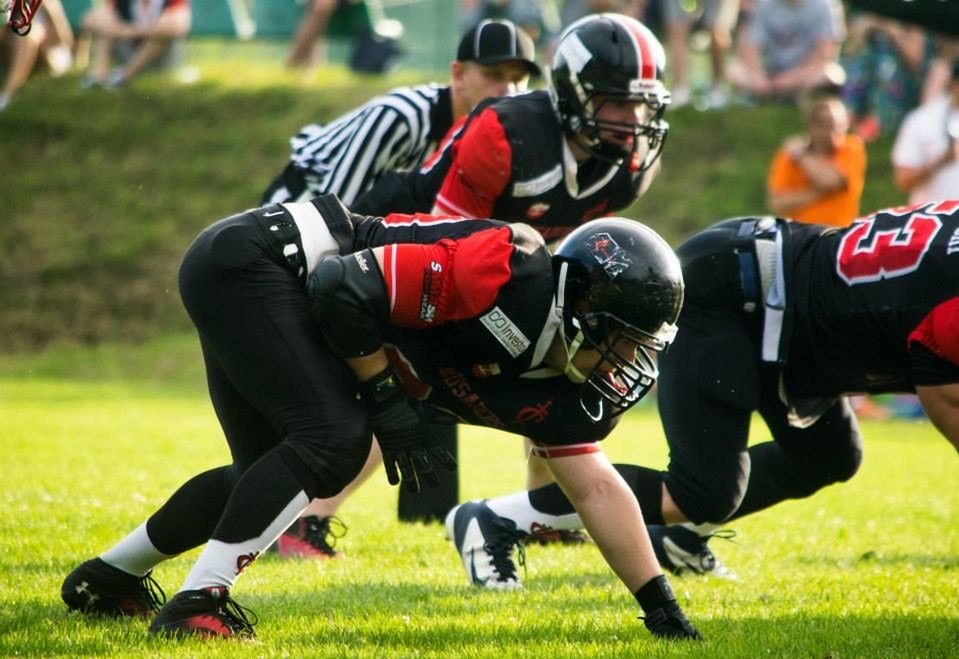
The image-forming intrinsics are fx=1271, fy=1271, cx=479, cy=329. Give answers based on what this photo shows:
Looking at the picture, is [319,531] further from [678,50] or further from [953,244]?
[678,50]

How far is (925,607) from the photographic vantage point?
4402 millimetres

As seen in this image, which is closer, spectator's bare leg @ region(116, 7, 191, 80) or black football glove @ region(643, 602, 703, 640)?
black football glove @ region(643, 602, 703, 640)

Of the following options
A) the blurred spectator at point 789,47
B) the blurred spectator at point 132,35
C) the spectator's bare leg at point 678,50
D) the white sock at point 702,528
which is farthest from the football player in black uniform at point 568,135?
the blurred spectator at point 132,35

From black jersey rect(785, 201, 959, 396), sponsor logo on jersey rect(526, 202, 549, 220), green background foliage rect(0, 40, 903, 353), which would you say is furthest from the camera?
green background foliage rect(0, 40, 903, 353)

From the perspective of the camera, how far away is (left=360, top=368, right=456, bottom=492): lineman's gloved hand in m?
3.68

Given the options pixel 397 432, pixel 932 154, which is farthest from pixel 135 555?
pixel 932 154

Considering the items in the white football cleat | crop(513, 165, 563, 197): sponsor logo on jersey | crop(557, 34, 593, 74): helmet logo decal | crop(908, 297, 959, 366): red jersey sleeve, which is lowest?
the white football cleat

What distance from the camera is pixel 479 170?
471 centimetres

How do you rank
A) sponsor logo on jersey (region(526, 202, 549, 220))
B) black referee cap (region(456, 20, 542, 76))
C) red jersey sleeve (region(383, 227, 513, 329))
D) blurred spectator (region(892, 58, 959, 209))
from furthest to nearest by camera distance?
blurred spectator (region(892, 58, 959, 209)) < black referee cap (region(456, 20, 542, 76)) < sponsor logo on jersey (region(526, 202, 549, 220)) < red jersey sleeve (region(383, 227, 513, 329))

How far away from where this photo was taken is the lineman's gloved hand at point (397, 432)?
12.1 ft

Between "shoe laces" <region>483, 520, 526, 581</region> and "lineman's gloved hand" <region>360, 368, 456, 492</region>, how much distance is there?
3.30 ft

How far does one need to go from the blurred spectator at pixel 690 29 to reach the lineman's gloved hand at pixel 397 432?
10.5m

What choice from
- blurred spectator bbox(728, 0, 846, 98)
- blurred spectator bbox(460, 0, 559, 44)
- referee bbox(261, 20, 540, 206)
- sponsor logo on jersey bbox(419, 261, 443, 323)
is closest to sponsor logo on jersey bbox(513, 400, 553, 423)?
sponsor logo on jersey bbox(419, 261, 443, 323)

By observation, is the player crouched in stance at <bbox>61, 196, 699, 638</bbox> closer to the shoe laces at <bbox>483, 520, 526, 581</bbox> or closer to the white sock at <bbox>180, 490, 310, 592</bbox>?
the white sock at <bbox>180, 490, 310, 592</bbox>
